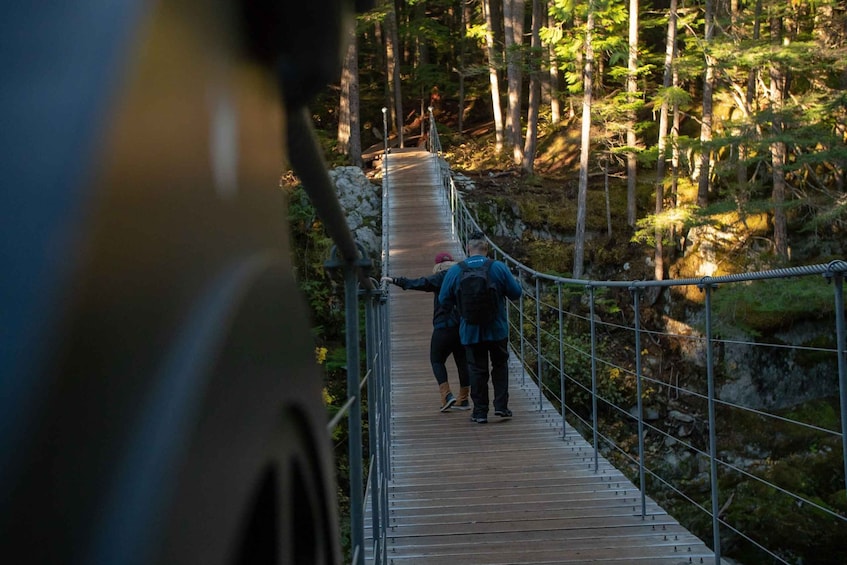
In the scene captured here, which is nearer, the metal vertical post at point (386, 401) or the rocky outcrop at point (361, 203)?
the metal vertical post at point (386, 401)

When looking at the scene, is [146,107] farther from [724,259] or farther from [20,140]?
[724,259]

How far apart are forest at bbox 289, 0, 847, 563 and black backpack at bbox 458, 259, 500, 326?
4.28 metres

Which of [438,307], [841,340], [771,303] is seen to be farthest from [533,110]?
[841,340]

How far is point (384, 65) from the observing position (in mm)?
26234

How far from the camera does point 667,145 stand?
1462 centimetres

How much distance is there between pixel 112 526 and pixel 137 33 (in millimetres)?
178

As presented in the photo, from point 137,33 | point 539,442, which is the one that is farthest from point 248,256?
point 539,442

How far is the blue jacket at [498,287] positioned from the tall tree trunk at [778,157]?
309 inches

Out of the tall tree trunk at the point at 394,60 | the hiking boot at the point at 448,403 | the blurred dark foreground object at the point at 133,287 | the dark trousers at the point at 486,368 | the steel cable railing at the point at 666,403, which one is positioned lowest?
the steel cable railing at the point at 666,403

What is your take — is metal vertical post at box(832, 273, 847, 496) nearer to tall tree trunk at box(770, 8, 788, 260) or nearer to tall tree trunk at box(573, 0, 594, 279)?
tall tree trunk at box(770, 8, 788, 260)

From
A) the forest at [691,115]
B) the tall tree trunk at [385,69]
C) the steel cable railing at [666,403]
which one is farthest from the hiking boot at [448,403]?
the tall tree trunk at [385,69]

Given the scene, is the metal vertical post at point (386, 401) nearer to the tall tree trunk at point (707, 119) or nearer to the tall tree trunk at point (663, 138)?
the tall tree trunk at point (663, 138)

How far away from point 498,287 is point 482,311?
0.62 ft

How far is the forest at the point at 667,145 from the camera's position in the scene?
1268 cm
